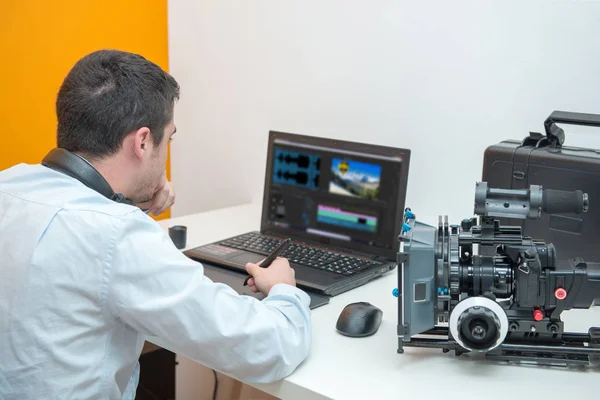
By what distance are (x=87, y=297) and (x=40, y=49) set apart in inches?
58.0

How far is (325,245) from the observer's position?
188cm

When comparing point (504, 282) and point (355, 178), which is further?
point (355, 178)

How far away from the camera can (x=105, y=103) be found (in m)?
1.22

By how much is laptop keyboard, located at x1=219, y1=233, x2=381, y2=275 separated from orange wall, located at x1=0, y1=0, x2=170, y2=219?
90 cm

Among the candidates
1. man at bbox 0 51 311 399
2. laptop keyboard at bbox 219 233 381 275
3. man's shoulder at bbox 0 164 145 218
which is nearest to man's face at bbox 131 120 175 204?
man at bbox 0 51 311 399

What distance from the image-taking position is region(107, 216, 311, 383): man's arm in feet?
3.63

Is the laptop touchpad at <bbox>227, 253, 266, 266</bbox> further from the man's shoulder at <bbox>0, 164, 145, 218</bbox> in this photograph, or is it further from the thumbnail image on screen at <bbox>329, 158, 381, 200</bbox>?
the man's shoulder at <bbox>0, 164, 145, 218</bbox>

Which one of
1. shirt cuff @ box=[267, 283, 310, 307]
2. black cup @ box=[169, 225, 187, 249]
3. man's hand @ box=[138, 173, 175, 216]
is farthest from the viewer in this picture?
black cup @ box=[169, 225, 187, 249]

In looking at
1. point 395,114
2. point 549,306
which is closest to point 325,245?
point 395,114

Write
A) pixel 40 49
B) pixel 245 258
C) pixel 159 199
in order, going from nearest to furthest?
pixel 159 199 < pixel 245 258 < pixel 40 49

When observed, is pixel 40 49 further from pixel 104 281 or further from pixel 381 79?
pixel 104 281

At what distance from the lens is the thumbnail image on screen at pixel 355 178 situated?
5.88ft

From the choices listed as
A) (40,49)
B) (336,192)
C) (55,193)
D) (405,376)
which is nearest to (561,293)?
(405,376)

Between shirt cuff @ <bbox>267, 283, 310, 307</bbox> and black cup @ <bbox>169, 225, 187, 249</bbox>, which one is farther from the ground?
shirt cuff @ <bbox>267, 283, 310, 307</bbox>
